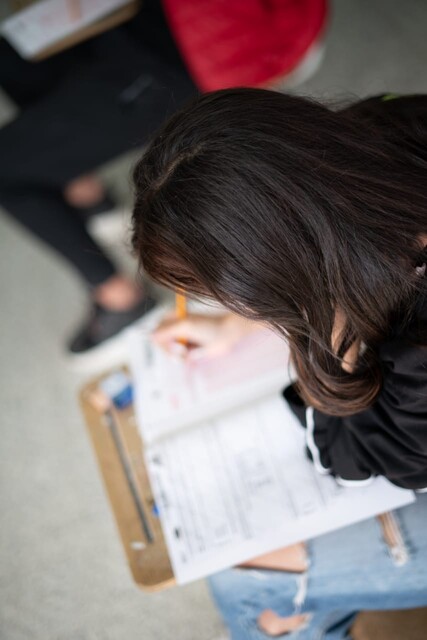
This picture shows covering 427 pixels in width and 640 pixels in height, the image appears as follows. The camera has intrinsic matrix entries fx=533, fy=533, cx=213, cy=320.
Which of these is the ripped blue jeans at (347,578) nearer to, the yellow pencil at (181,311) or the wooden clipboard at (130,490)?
the wooden clipboard at (130,490)

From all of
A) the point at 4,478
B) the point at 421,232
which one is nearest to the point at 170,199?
the point at 421,232

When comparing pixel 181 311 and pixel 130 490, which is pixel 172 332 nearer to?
pixel 181 311

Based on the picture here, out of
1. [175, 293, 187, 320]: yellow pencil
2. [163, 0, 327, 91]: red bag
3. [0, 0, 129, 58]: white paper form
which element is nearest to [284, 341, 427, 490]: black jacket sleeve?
[175, 293, 187, 320]: yellow pencil

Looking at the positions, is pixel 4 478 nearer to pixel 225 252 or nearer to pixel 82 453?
pixel 82 453

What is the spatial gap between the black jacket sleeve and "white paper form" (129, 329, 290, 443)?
0.40ft

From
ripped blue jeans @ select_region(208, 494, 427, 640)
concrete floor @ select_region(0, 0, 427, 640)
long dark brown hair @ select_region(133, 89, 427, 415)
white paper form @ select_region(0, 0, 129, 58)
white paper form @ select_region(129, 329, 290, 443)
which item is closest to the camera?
long dark brown hair @ select_region(133, 89, 427, 415)

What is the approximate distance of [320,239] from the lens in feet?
1.57

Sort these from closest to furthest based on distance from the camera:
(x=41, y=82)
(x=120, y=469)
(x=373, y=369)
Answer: (x=373, y=369) < (x=120, y=469) < (x=41, y=82)

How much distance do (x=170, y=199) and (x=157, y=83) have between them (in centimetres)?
59

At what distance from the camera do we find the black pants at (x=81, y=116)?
984 mm

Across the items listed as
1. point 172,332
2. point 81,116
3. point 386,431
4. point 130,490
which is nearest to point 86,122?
point 81,116

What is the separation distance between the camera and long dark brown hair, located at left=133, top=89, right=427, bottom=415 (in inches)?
18.4

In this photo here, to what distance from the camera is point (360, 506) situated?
2.19 ft

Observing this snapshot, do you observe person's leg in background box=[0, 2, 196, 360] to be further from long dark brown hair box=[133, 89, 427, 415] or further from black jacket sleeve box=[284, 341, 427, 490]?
black jacket sleeve box=[284, 341, 427, 490]
